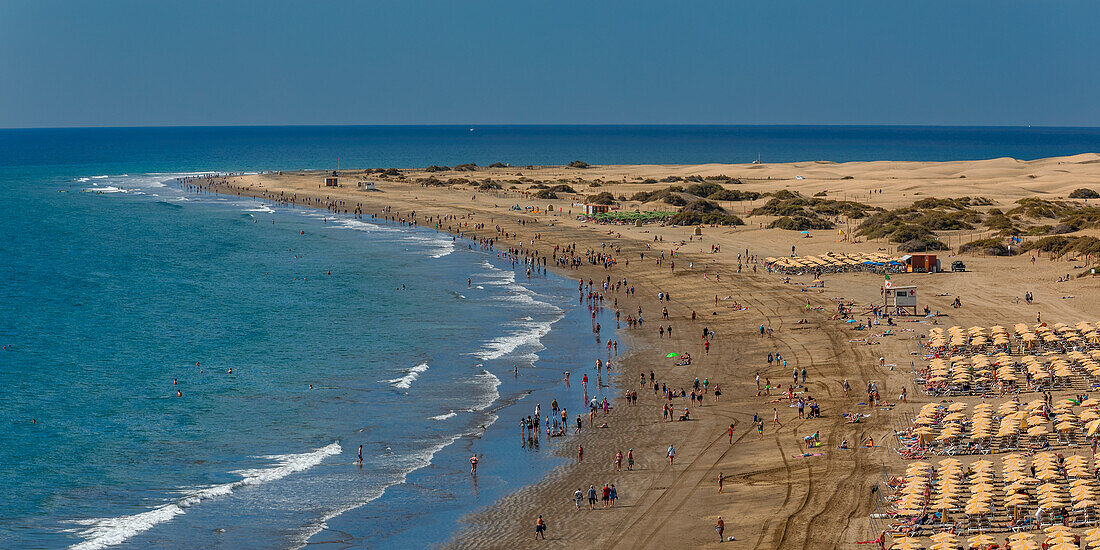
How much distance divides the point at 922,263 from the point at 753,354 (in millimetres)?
23795

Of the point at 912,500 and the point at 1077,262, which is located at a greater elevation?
the point at 1077,262

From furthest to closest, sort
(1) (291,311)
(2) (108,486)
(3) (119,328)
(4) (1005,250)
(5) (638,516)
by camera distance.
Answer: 1. (4) (1005,250)
2. (1) (291,311)
3. (3) (119,328)
4. (2) (108,486)
5. (5) (638,516)

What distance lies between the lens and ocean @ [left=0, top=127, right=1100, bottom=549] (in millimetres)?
31438

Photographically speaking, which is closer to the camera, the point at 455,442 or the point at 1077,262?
the point at 455,442

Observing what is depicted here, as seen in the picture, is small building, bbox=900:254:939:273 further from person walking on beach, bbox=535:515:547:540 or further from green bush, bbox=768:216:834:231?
person walking on beach, bbox=535:515:547:540

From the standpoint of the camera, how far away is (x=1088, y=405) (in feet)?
115

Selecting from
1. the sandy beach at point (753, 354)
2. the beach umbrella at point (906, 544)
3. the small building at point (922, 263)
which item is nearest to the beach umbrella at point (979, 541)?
the beach umbrella at point (906, 544)

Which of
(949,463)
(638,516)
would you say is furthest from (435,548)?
(949,463)

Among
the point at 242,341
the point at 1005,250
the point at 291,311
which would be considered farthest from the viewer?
the point at 1005,250

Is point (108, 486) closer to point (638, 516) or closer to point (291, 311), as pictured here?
point (638, 516)

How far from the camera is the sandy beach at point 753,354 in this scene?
2995 cm

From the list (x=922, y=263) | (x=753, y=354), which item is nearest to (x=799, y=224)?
(x=922, y=263)

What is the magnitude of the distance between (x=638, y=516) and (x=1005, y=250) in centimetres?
5323

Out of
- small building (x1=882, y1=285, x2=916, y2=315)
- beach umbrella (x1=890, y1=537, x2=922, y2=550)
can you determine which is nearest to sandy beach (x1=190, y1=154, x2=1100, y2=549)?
small building (x1=882, y1=285, x2=916, y2=315)
